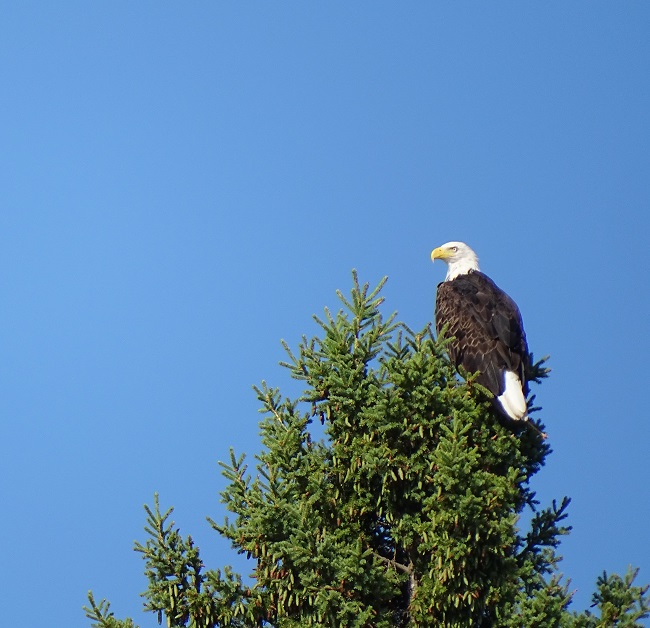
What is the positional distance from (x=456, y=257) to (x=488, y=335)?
8.21ft

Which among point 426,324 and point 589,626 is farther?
point 426,324

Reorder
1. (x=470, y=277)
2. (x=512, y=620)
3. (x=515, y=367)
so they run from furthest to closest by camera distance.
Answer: (x=470, y=277), (x=515, y=367), (x=512, y=620)

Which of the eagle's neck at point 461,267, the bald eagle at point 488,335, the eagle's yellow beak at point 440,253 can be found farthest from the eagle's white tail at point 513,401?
the eagle's yellow beak at point 440,253

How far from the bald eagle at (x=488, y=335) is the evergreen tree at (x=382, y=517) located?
21 centimetres

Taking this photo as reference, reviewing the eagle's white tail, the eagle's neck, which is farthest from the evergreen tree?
the eagle's neck

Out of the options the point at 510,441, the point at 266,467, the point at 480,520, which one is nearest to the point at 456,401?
the point at 510,441

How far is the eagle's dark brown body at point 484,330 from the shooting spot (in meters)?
9.55

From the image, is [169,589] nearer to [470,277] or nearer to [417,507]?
[417,507]

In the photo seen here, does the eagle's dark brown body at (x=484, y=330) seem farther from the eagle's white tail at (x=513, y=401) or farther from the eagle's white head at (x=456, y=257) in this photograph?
the eagle's white head at (x=456, y=257)

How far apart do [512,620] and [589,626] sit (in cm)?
72

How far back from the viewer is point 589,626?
8453 millimetres

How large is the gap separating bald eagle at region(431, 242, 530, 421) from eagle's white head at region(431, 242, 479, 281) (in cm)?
65

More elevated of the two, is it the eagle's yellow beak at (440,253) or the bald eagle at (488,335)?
the eagle's yellow beak at (440,253)

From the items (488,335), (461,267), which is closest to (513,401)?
(488,335)
